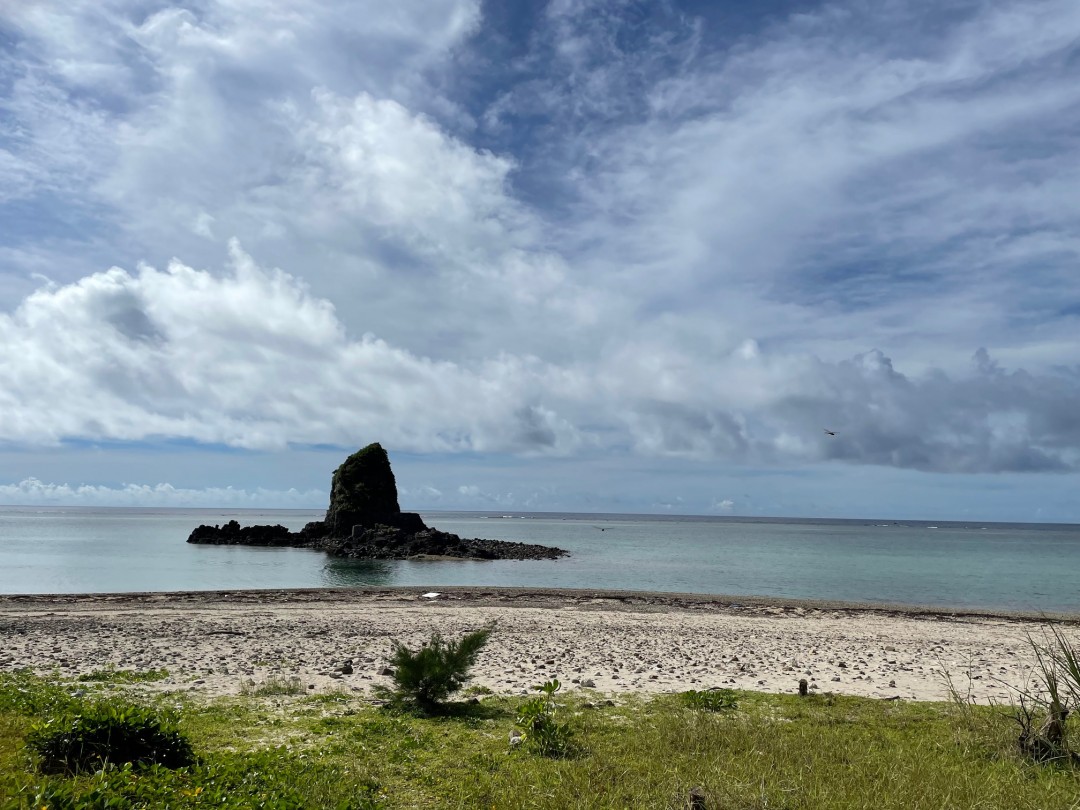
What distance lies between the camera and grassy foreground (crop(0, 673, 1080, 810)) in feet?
26.3

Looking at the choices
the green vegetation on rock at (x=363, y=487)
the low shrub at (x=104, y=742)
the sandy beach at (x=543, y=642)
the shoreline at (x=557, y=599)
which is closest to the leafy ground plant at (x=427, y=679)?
the sandy beach at (x=543, y=642)

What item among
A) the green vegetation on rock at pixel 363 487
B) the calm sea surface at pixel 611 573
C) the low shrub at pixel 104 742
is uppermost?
the green vegetation on rock at pixel 363 487

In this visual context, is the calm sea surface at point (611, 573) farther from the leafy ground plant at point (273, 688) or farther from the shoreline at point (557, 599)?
the leafy ground plant at point (273, 688)

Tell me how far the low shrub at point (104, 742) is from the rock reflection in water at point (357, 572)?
4510 cm

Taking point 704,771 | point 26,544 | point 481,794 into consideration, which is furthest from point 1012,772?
point 26,544

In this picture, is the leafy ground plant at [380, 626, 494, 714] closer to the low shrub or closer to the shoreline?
the low shrub

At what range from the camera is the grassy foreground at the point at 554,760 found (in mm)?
8023

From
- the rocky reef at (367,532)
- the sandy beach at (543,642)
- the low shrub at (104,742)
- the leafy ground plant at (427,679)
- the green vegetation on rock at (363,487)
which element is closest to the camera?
the low shrub at (104,742)

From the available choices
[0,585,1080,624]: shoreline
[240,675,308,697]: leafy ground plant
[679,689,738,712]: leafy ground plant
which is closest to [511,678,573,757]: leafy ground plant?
[679,689,738,712]: leafy ground plant

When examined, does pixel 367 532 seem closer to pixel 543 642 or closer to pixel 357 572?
pixel 357 572

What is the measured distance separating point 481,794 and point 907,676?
48.7 ft

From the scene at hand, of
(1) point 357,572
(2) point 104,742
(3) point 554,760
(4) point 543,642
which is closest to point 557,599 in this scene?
(4) point 543,642

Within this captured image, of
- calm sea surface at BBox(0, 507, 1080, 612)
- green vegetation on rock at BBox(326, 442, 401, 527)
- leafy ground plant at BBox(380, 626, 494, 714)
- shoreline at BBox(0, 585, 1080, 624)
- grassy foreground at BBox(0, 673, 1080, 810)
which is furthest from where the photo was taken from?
green vegetation on rock at BBox(326, 442, 401, 527)

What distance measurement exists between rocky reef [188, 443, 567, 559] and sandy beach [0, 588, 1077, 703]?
50.5 metres
